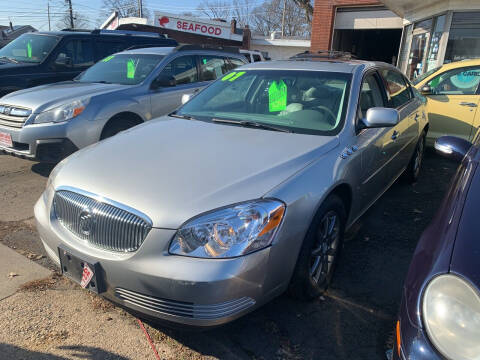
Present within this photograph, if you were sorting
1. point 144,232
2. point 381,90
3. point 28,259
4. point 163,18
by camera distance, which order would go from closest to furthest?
point 144,232
point 28,259
point 381,90
point 163,18

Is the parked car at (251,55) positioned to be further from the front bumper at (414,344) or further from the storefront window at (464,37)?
the front bumper at (414,344)

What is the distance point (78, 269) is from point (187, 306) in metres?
0.71

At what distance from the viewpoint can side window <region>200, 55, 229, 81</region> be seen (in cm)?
626

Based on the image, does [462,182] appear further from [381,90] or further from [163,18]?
[163,18]

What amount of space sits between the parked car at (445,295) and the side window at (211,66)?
511 cm

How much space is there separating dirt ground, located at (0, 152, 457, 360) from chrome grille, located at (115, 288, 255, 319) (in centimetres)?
34

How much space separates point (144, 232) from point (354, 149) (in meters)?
1.74

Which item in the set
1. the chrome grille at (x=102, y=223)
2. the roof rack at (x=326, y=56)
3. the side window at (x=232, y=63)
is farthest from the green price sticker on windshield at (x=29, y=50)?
the chrome grille at (x=102, y=223)

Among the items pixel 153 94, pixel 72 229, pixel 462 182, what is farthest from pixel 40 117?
pixel 462 182

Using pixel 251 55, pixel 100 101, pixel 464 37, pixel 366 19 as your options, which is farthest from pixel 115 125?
pixel 366 19

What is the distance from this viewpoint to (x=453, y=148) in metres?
2.76

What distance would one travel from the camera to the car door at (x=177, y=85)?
5461 millimetres

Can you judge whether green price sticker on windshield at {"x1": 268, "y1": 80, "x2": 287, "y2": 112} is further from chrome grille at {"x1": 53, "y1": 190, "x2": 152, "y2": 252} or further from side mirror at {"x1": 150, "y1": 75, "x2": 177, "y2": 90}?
side mirror at {"x1": 150, "y1": 75, "x2": 177, "y2": 90}

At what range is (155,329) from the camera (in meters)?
2.40
